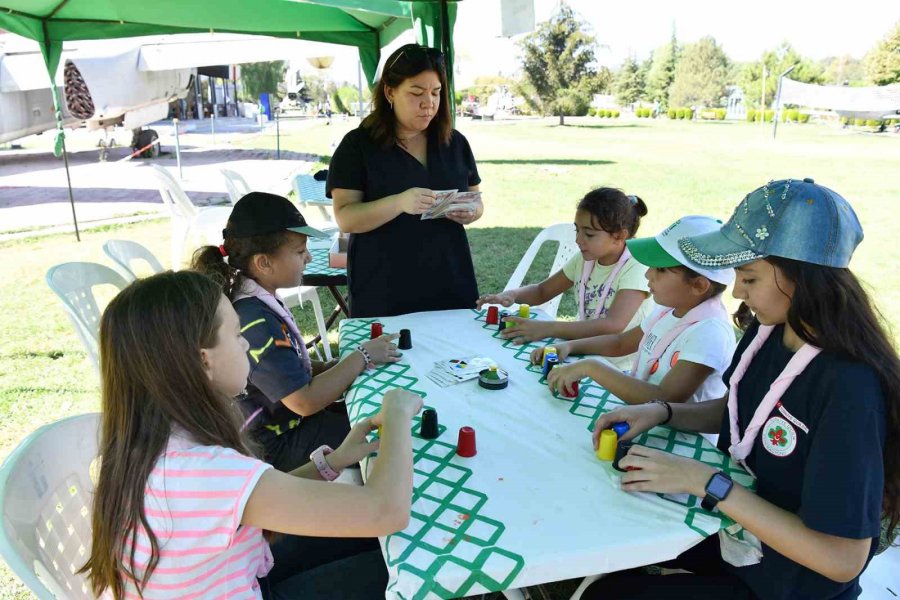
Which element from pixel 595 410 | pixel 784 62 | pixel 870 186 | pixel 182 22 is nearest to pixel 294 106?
pixel 784 62

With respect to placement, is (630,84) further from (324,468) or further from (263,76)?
(324,468)

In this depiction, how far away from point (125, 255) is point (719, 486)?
3.40m

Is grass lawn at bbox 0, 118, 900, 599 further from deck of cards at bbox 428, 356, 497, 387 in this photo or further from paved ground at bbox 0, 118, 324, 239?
paved ground at bbox 0, 118, 324, 239

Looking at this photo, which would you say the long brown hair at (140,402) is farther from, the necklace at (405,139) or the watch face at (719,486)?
the necklace at (405,139)

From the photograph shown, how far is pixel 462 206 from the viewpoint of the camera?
9.11 feet

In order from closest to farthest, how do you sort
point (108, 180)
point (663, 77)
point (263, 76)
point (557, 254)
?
point (557, 254) < point (108, 180) < point (263, 76) < point (663, 77)

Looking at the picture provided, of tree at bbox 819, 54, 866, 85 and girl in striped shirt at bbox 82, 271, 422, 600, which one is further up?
tree at bbox 819, 54, 866, 85

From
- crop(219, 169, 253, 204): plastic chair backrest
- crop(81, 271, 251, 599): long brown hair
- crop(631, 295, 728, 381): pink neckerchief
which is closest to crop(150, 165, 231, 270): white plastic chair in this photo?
crop(219, 169, 253, 204): plastic chair backrest

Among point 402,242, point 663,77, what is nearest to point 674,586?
point 402,242

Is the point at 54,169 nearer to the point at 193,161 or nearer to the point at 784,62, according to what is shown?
the point at 193,161

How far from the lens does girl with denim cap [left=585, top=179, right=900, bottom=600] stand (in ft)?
4.06

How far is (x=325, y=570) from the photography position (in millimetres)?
1614

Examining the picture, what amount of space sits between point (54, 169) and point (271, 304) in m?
18.5

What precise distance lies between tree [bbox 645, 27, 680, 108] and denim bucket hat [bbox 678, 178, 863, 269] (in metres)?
72.4
